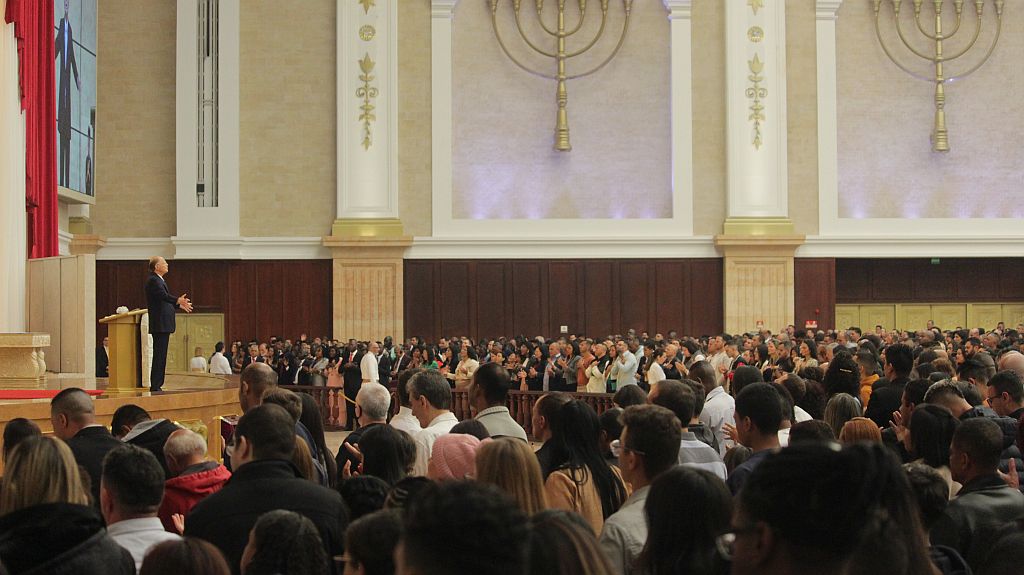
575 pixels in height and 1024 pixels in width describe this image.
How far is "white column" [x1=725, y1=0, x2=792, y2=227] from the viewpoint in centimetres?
2684

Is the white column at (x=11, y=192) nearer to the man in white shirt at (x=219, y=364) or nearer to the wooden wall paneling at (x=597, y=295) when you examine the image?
the man in white shirt at (x=219, y=364)

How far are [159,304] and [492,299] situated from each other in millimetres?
14678

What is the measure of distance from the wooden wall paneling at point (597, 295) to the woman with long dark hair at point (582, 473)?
71.1 feet

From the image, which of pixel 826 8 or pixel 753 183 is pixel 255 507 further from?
pixel 826 8

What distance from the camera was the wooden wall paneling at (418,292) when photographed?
26734mm

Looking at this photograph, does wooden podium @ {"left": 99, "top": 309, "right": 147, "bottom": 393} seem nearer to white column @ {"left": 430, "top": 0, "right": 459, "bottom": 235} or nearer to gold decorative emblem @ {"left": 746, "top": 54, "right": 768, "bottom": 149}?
white column @ {"left": 430, "top": 0, "right": 459, "bottom": 235}

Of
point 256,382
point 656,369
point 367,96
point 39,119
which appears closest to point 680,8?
point 367,96

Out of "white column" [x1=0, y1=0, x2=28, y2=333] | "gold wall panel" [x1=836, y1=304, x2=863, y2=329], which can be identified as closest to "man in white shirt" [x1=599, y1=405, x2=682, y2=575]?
"white column" [x1=0, y1=0, x2=28, y2=333]

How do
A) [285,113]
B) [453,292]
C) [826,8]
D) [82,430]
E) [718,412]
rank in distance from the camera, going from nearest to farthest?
1. [82,430]
2. [718,412]
3. [285,113]
4. [453,292]
5. [826,8]

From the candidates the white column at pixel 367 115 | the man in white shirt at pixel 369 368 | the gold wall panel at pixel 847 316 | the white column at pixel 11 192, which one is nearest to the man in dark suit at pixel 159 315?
the white column at pixel 11 192

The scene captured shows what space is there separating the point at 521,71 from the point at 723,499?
2494 centimetres

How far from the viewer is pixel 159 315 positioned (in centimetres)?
1275

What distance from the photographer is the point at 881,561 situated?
291 cm

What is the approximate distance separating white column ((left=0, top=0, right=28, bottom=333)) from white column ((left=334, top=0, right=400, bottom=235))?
10.7 m
